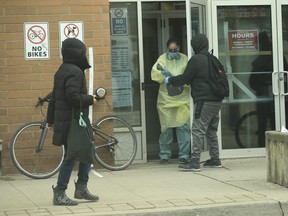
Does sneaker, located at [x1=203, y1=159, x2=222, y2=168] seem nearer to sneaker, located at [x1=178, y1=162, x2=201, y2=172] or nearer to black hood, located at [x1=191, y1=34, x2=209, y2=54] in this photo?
sneaker, located at [x1=178, y1=162, x2=201, y2=172]

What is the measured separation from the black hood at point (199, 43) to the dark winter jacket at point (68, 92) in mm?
2650

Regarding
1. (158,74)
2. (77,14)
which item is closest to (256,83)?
(158,74)

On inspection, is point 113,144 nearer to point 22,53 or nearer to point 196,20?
point 22,53

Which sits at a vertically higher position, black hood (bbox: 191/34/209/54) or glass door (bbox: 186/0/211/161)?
glass door (bbox: 186/0/211/161)

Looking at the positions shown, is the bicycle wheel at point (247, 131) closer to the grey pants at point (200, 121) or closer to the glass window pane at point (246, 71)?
the glass window pane at point (246, 71)

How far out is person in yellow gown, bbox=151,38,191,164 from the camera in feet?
31.0

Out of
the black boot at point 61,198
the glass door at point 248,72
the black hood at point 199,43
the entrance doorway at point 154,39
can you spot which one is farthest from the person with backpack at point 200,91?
the black boot at point 61,198

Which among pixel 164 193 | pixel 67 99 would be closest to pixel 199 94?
pixel 164 193

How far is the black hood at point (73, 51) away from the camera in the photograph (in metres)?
6.58

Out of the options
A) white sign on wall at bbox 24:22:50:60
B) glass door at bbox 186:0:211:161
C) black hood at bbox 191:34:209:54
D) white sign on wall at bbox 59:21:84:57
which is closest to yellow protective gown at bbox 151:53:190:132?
glass door at bbox 186:0:211:161

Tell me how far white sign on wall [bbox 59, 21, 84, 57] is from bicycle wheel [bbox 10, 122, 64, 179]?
1347 millimetres

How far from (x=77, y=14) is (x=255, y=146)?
3.73 meters

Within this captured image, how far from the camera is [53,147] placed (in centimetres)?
900

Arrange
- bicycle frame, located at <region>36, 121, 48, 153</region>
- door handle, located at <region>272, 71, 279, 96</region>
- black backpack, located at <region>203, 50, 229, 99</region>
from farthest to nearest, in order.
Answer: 1. door handle, located at <region>272, 71, 279, 96</region>
2. black backpack, located at <region>203, 50, 229, 99</region>
3. bicycle frame, located at <region>36, 121, 48, 153</region>
